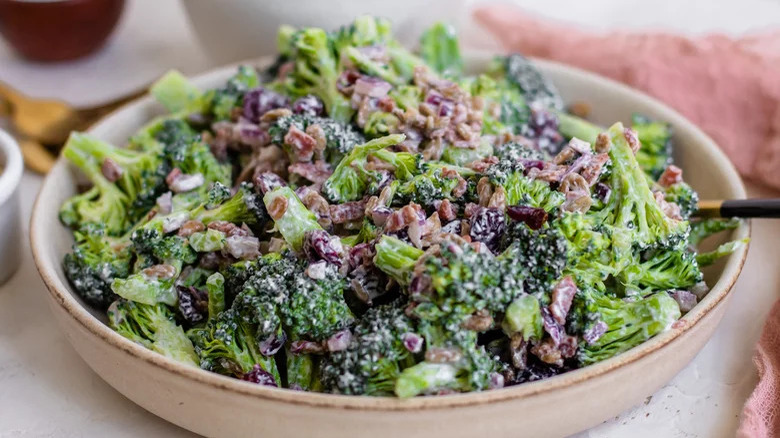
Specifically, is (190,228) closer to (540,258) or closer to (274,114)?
(274,114)

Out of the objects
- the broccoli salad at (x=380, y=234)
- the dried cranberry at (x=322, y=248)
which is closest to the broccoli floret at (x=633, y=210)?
the broccoli salad at (x=380, y=234)

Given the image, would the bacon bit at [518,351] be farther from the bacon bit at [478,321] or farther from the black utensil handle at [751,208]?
the black utensil handle at [751,208]

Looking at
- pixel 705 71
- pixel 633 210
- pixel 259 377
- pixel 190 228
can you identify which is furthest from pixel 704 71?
pixel 259 377

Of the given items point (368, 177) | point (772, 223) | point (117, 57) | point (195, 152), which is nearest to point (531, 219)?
point (368, 177)

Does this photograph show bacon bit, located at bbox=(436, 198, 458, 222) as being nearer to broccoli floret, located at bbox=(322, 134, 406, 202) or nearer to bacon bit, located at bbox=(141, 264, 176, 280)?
broccoli floret, located at bbox=(322, 134, 406, 202)

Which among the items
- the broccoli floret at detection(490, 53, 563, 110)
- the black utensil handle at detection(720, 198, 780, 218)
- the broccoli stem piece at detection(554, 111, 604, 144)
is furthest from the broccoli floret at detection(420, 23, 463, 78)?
the black utensil handle at detection(720, 198, 780, 218)

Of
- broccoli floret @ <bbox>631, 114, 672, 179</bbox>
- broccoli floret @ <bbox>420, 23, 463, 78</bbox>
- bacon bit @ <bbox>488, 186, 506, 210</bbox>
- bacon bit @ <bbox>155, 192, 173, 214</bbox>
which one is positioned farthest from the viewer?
broccoli floret @ <bbox>420, 23, 463, 78</bbox>
